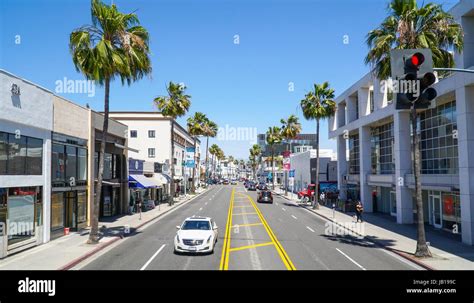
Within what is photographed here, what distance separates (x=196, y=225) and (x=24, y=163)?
8.82m

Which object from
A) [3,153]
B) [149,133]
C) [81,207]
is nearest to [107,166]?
[81,207]

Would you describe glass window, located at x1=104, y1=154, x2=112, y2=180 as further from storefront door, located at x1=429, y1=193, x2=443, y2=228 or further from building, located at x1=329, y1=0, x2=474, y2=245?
storefront door, located at x1=429, y1=193, x2=443, y2=228

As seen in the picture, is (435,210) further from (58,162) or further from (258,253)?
(58,162)

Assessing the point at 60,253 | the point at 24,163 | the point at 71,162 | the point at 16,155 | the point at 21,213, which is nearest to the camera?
the point at 60,253

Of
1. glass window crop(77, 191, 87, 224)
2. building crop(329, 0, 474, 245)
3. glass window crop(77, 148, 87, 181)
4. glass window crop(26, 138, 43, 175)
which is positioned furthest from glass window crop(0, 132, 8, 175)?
building crop(329, 0, 474, 245)

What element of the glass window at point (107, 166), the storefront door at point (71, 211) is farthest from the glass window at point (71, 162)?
the glass window at point (107, 166)

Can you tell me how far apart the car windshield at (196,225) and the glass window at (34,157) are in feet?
26.8

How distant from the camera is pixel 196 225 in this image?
761 inches

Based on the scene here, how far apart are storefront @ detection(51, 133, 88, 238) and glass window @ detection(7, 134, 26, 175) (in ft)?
10.4

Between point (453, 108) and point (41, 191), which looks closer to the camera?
point (41, 191)

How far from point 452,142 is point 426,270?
12.7m
